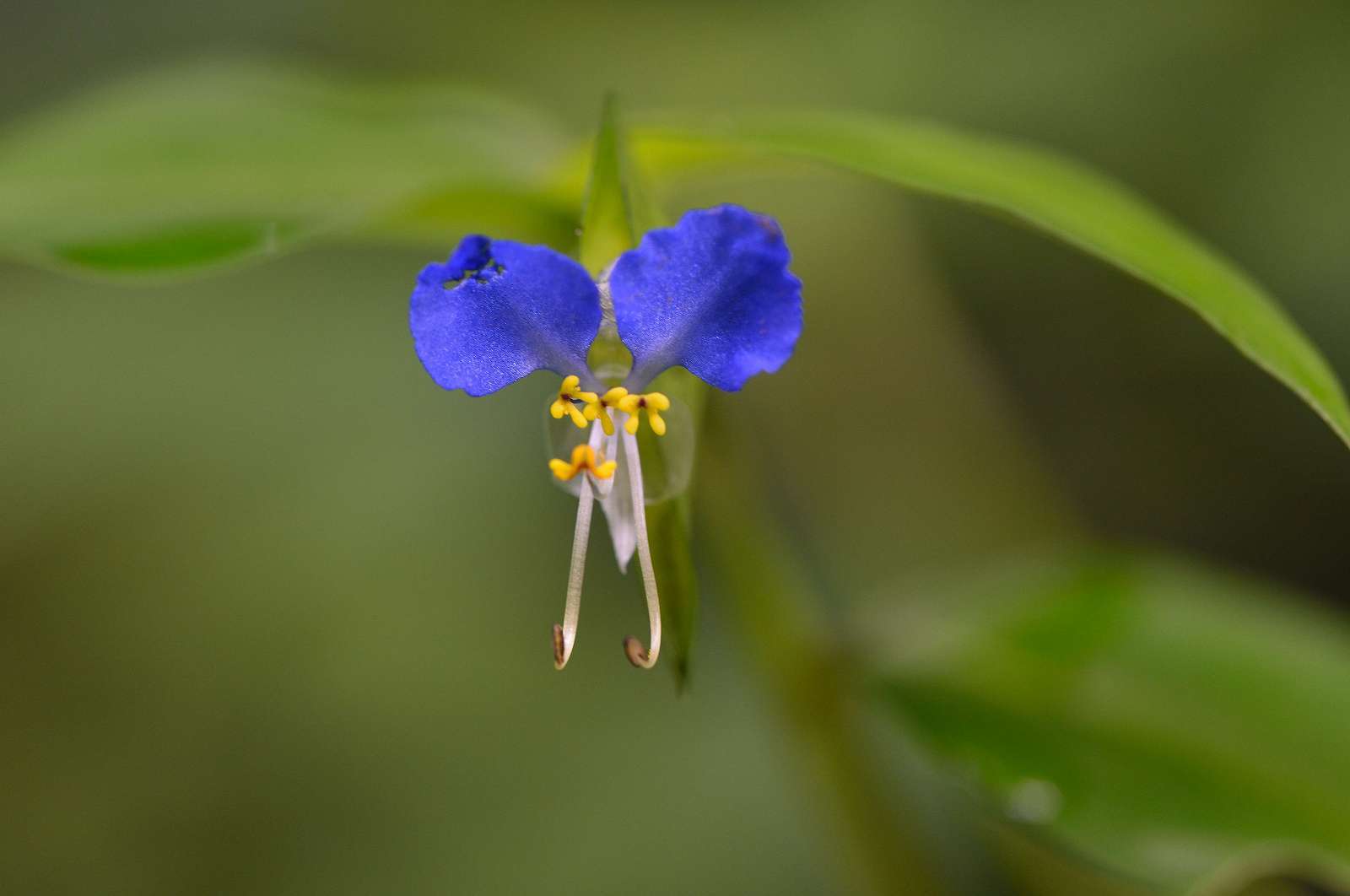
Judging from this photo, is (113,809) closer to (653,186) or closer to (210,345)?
(210,345)

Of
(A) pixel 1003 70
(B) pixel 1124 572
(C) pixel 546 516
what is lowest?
(B) pixel 1124 572

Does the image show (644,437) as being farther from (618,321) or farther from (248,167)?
(248,167)

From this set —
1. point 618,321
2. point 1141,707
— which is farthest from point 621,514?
point 1141,707

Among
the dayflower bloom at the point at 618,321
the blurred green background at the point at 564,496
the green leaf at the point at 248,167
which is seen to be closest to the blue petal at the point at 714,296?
the dayflower bloom at the point at 618,321

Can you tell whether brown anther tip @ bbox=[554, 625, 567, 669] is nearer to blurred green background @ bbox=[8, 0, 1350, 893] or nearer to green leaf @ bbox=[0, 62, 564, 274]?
green leaf @ bbox=[0, 62, 564, 274]

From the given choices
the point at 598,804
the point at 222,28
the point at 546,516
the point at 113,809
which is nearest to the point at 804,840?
A: the point at 598,804

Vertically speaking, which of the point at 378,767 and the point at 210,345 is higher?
the point at 210,345

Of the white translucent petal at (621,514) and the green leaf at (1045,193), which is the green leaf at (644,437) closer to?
the white translucent petal at (621,514)
